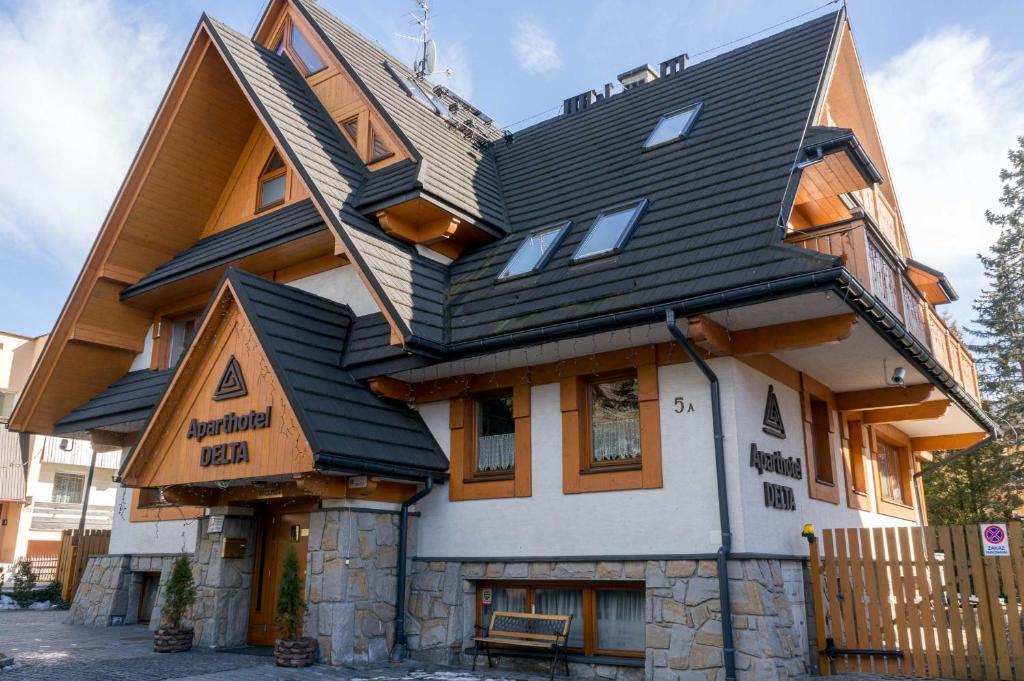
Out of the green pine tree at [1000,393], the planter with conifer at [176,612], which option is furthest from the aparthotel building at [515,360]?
the green pine tree at [1000,393]

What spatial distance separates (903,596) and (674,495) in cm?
290

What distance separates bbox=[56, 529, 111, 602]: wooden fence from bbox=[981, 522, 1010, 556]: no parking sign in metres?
15.6

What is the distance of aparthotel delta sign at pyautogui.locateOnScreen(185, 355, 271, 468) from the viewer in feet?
33.4

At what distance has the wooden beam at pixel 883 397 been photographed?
12680mm

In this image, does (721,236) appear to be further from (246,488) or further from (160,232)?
(160,232)

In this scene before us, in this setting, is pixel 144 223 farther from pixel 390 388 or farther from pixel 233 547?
pixel 390 388

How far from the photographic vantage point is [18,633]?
13.1 m

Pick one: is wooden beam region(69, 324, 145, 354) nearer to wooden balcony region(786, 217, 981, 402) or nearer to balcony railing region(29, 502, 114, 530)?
wooden balcony region(786, 217, 981, 402)

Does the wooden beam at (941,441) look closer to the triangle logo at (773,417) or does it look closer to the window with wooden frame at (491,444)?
the triangle logo at (773,417)

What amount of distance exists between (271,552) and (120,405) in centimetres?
481

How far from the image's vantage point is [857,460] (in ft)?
45.9

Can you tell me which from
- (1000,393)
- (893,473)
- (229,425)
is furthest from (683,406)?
(1000,393)

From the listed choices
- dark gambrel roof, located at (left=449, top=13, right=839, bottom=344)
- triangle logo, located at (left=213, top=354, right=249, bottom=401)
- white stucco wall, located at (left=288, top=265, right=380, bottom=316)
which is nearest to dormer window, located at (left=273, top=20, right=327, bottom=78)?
dark gambrel roof, located at (left=449, top=13, right=839, bottom=344)

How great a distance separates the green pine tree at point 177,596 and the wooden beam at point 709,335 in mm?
7637
